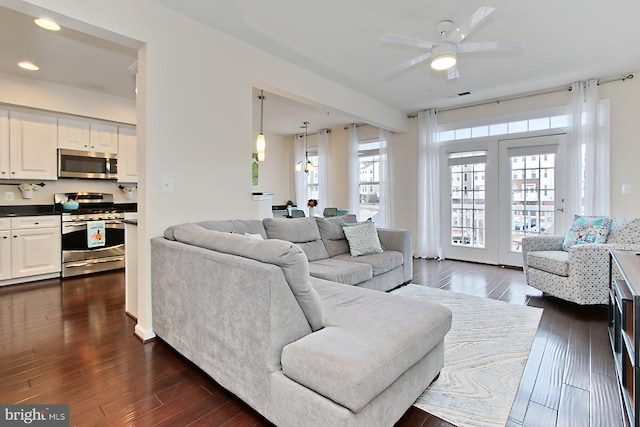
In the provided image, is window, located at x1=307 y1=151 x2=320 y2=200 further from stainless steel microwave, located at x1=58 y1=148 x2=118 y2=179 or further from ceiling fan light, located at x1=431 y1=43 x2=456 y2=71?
ceiling fan light, located at x1=431 y1=43 x2=456 y2=71

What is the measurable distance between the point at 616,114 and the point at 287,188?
646 centimetres

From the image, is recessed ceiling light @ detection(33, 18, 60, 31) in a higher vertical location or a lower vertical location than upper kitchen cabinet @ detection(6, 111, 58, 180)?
higher

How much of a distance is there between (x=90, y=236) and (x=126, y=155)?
1448 mm

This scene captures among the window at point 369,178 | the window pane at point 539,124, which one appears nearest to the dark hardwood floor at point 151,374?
the window pane at point 539,124

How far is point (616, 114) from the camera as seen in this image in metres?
4.34

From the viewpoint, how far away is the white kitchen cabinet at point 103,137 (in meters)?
4.96

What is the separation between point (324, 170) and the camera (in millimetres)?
7438

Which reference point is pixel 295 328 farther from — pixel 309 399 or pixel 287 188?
pixel 287 188

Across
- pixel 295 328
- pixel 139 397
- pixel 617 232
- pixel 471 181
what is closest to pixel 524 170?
pixel 471 181

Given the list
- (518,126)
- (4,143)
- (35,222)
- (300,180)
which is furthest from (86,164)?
(518,126)

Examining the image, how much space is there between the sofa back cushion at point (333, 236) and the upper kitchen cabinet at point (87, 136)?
3731 millimetres

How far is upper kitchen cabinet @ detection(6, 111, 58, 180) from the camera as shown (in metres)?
4.25

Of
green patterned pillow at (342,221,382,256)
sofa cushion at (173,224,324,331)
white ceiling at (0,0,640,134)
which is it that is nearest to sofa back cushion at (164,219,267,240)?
sofa cushion at (173,224,324,331)

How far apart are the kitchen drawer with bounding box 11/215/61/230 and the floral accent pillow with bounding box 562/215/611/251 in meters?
6.71
